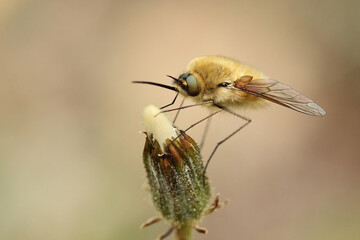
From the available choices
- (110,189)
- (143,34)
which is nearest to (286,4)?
(143,34)

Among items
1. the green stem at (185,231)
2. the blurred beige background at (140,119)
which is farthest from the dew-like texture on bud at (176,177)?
the blurred beige background at (140,119)

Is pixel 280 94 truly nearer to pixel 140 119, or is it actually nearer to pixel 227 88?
pixel 227 88

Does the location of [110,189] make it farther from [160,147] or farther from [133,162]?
[160,147]

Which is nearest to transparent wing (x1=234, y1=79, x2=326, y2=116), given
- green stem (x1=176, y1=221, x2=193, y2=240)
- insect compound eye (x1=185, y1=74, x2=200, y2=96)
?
insect compound eye (x1=185, y1=74, x2=200, y2=96)

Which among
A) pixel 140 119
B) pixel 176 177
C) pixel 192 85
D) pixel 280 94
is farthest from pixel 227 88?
pixel 140 119

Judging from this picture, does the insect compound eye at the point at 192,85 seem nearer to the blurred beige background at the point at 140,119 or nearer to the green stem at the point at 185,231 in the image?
the green stem at the point at 185,231

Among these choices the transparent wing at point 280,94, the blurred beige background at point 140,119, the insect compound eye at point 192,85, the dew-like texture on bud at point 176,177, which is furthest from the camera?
the blurred beige background at point 140,119
